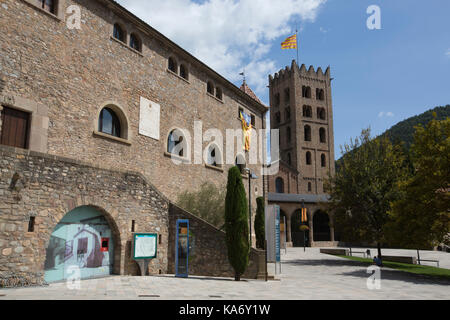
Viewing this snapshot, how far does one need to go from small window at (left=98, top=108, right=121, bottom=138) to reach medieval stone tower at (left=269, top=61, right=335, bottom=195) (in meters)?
41.3

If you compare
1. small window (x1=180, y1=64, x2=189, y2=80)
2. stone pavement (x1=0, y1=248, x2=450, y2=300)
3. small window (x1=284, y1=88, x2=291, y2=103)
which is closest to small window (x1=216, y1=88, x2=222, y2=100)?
small window (x1=180, y1=64, x2=189, y2=80)

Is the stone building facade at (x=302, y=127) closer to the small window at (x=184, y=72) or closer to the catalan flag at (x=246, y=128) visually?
the catalan flag at (x=246, y=128)

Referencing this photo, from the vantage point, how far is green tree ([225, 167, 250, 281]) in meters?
13.1

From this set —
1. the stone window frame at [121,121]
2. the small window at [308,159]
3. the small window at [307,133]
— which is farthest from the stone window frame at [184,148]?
the small window at [307,133]

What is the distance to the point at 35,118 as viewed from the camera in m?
12.3

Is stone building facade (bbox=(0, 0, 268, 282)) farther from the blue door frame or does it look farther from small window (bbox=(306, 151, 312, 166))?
small window (bbox=(306, 151, 312, 166))

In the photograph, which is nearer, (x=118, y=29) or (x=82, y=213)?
(x=82, y=213)

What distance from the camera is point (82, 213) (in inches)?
432

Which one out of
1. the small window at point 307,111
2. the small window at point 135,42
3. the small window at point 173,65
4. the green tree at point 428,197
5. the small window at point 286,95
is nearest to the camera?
the green tree at point 428,197

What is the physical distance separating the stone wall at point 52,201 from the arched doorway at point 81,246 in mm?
266

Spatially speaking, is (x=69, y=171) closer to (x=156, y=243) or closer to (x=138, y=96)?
(x=156, y=243)

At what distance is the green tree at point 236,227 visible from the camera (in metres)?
13.1
